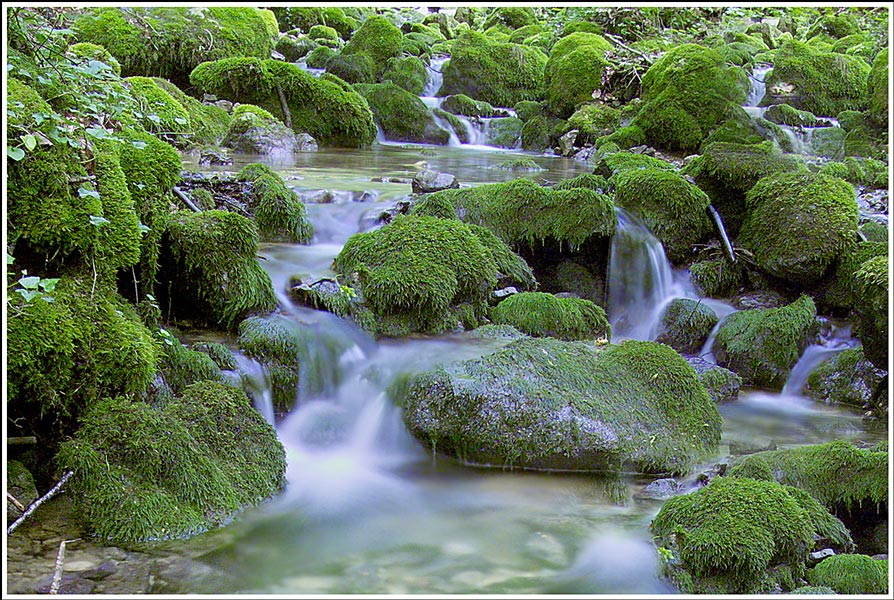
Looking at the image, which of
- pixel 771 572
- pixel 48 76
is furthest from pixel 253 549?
pixel 48 76

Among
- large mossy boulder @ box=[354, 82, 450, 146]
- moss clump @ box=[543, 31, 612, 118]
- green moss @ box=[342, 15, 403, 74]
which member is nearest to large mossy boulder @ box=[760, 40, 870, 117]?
moss clump @ box=[543, 31, 612, 118]

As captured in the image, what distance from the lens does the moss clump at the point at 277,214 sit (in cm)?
695

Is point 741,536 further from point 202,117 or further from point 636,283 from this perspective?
point 202,117

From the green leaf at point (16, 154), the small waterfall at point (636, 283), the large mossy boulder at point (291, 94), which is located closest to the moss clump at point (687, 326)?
the small waterfall at point (636, 283)

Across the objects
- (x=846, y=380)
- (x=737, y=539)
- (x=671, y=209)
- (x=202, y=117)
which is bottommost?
(x=846, y=380)

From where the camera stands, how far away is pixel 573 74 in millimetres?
14586

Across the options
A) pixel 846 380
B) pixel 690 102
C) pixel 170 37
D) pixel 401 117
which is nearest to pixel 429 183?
pixel 846 380

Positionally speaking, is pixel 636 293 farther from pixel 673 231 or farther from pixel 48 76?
pixel 48 76

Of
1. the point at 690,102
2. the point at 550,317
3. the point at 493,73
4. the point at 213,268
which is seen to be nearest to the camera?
the point at 213,268

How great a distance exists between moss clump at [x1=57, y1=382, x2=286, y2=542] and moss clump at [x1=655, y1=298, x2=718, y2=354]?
396cm

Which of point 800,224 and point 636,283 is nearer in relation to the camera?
point 800,224

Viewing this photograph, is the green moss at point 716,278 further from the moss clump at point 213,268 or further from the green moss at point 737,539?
the moss clump at point 213,268

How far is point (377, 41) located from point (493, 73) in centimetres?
246

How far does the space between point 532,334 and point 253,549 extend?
3052 mm
